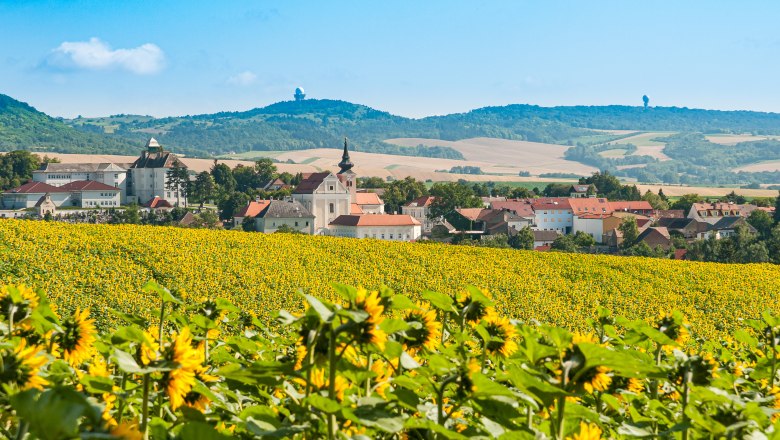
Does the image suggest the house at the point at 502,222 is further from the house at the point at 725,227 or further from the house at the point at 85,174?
the house at the point at 85,174

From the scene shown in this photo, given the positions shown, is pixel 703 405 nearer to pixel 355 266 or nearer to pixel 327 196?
pixel 355 266

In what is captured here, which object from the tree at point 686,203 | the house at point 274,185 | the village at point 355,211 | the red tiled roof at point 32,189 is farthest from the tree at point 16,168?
the tree at point 686,203

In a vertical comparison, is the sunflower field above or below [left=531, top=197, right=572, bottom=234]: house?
above

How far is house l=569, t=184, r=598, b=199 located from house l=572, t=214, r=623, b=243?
19.0m

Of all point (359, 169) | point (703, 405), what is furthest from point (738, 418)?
point (359, 169)

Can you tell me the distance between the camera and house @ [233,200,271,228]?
91250 mm

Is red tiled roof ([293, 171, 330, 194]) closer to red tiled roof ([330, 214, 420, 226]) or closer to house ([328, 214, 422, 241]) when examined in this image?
red tiled roof ([330, 214, 420, 226])

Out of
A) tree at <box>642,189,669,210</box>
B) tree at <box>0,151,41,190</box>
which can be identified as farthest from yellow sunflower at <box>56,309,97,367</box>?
tree at <box>0,151,41,190</box>

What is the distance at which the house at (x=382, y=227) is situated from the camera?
9300 cm

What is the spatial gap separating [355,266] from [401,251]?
2388mm

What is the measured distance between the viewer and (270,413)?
7.54ft

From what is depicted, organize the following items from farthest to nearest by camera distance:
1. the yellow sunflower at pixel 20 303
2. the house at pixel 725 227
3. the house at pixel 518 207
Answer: the house at pixel 518 207, the house at pixel 725 227, the yellow sunflower at pixel 20 303

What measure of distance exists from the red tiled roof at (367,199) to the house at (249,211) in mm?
A: 23006

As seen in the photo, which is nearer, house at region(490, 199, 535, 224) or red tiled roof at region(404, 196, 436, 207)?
house at region(490, 199, 535, 224)
